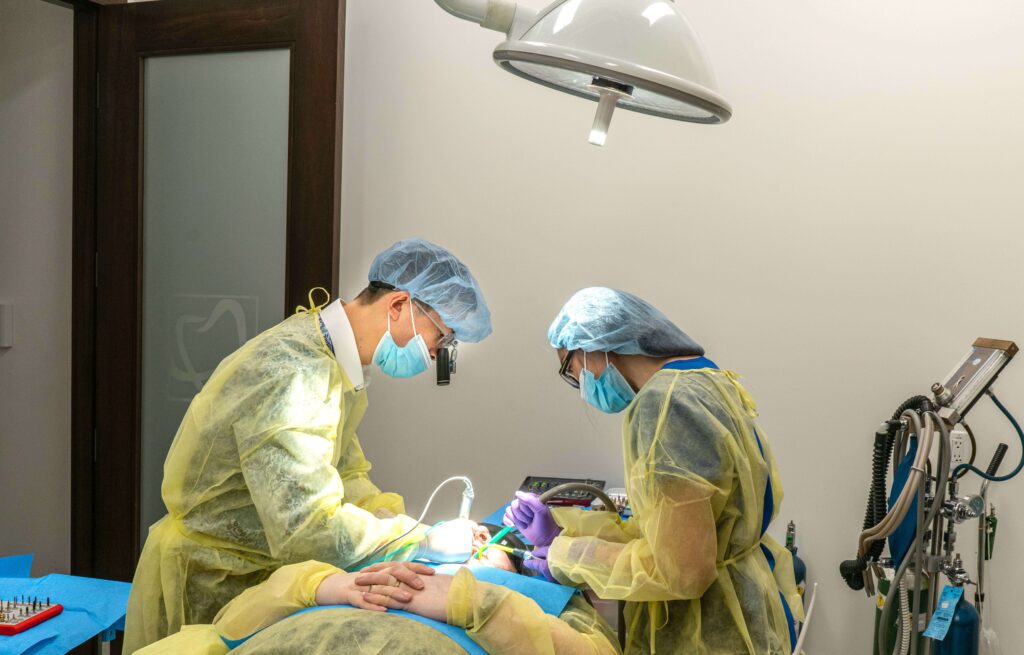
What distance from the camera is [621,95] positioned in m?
1.17

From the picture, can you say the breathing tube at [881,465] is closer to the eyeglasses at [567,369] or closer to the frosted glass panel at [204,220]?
the eyeglasses at [567,369]

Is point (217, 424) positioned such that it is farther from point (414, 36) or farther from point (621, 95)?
point (414, 36)

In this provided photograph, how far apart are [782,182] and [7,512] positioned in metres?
2.97

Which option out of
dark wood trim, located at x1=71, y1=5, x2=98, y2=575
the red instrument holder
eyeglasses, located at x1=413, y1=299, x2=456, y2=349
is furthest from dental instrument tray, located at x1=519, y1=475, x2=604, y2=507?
dark wood trim, located at x1=71, y1=5, x2=98, y2=575

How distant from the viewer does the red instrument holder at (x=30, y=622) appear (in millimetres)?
1654

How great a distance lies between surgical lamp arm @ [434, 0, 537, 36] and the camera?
46.3 inches

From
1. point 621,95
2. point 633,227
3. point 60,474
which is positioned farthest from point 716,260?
point 60,474

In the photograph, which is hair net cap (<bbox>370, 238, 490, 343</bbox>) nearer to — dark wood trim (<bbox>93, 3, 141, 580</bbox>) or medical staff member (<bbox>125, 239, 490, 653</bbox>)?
medical staff member (<bbox>125, 239, 490, 653</bbox>)

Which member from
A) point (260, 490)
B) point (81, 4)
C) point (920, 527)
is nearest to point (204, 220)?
point (81, 4)

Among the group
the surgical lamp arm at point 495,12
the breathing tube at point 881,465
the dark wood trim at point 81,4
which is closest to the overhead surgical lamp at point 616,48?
the surgical lamp arm at point 495,12

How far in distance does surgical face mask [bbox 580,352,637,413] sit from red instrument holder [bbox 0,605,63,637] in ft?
3.82

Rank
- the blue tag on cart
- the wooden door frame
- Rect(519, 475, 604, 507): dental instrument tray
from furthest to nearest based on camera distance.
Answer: the wooden door frame → Rect(519, 475, 604, 507): dental instrument tray → the blue tag on cart

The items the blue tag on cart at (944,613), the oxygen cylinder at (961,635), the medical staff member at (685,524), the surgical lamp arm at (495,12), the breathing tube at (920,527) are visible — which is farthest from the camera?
the oxygen cylinder at (961,635)

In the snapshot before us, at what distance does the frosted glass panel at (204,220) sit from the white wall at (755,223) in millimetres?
296
